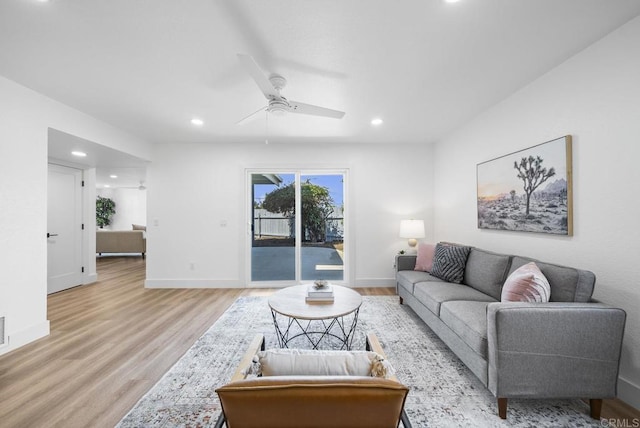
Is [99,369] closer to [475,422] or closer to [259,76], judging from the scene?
[259,76]

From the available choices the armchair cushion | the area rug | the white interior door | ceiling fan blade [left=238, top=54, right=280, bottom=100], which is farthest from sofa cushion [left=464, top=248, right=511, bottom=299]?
the white interior door

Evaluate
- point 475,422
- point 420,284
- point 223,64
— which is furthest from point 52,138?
point 475,422

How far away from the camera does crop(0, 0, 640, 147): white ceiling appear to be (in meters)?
1.61

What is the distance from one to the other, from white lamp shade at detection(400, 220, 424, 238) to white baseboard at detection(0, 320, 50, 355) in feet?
14.7

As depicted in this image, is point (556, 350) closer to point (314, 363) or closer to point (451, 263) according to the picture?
point (451, 263)

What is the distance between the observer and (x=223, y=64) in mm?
2164

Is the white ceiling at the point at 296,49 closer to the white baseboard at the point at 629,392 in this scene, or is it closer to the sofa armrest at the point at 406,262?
the sofa armrest at the point at 406,262

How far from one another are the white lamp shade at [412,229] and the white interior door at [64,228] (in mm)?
5626

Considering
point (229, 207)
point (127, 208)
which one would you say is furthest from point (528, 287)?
point (127, 208)

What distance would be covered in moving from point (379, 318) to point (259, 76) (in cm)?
280

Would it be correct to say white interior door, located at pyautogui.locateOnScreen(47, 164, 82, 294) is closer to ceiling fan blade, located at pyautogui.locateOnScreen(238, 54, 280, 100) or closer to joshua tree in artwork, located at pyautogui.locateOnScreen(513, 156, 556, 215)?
ceiling fan blade, located at pyautogui.locateOnScreen(238, 54, 280, 100)

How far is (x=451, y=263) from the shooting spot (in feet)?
9.86

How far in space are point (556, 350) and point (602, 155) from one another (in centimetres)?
145

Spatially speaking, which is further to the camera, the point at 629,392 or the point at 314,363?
the point at 629,392
